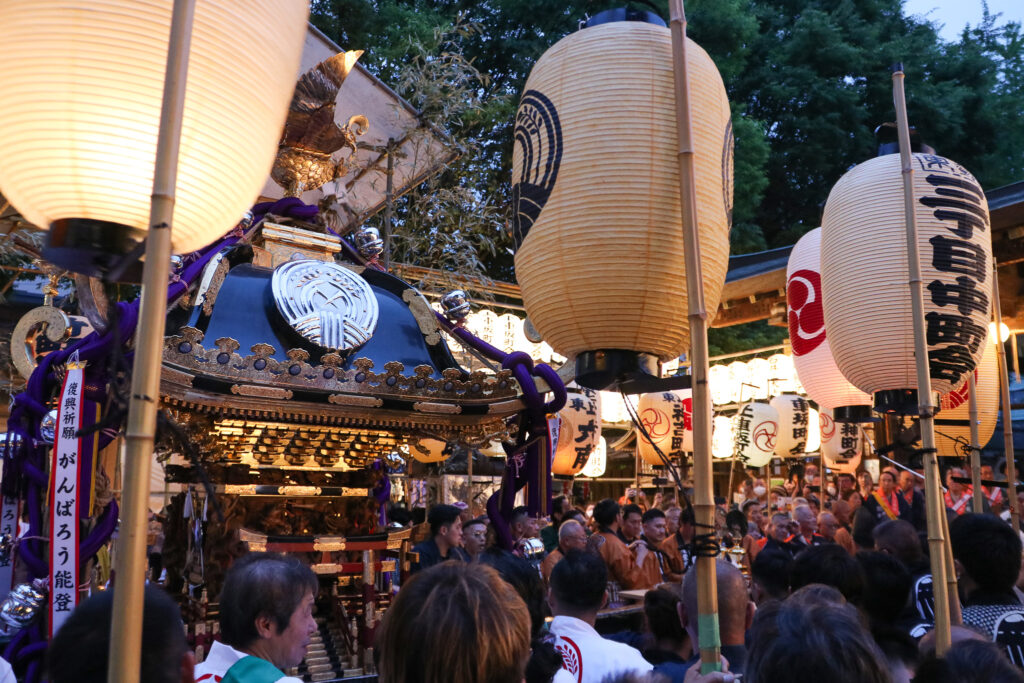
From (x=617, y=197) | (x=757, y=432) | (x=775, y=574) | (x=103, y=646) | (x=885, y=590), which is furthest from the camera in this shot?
(x=757, y=432)

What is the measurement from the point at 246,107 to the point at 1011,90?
74.5 ft

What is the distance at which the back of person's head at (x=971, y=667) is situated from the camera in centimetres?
166

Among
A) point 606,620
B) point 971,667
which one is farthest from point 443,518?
point 971,667

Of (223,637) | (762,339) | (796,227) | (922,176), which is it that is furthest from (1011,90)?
(223,637)

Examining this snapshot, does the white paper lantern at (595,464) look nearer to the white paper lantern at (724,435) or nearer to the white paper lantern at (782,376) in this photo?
the white paper lantern at (724,435)

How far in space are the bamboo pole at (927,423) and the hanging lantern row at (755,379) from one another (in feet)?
32.2

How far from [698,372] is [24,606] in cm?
287

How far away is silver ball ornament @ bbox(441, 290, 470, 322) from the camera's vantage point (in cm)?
467

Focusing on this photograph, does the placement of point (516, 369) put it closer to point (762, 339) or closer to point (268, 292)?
point (268, 292)

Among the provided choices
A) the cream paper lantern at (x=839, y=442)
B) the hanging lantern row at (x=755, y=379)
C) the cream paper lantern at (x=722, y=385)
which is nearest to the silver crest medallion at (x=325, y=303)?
the cream paper lantern at (x=839, y=442)

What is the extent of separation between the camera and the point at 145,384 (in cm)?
129

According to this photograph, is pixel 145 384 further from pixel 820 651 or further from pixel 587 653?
pixel 587 653

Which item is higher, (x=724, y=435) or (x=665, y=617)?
(x=724, y=435)

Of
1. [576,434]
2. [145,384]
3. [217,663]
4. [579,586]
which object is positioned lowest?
[217,663]
